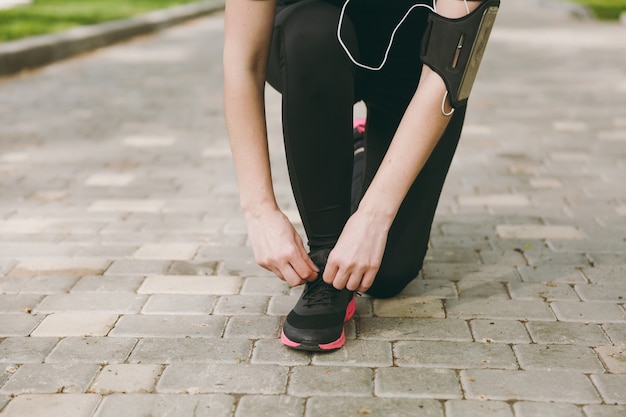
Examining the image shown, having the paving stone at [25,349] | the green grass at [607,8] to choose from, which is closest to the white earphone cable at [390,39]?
the paving stone at [25,349]

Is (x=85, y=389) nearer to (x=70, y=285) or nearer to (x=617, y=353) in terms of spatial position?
(x=70, y=285)

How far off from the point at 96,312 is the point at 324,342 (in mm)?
721

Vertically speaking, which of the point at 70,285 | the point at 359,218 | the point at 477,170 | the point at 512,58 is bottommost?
the point at 512,58

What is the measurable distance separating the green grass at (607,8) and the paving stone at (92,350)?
1380 centimetres

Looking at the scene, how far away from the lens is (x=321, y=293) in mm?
2166

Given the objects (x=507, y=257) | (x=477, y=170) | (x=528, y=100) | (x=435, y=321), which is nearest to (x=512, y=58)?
(x=528, y=100)

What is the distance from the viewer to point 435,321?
233 centimetres

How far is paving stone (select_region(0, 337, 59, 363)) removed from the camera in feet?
6.93

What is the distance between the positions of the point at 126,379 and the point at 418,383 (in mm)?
693

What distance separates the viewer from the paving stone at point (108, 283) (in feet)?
8.54

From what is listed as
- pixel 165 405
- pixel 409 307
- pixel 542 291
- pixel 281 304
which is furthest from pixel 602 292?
pixel 165 405

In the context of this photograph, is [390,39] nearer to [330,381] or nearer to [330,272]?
[330,272]

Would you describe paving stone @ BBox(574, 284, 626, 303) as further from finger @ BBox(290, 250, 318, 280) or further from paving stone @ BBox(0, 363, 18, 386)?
paving stone @ BBox(0, 363, 18, 386)

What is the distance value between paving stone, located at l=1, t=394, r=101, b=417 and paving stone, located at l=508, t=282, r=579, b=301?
4.22 ft
